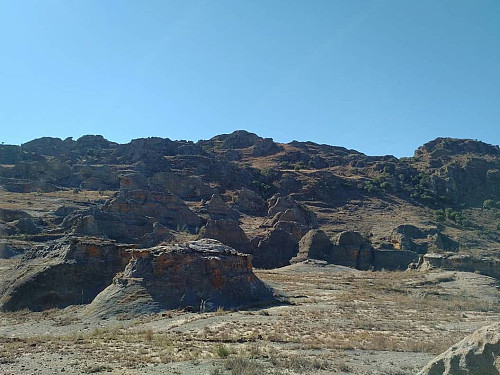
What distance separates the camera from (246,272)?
24.4 m

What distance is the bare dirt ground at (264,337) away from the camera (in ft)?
37.1

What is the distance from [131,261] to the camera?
2289cm

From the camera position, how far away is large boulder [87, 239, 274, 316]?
67.3 ft

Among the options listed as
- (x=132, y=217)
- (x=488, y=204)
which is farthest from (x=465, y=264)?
(x=488, y=204)

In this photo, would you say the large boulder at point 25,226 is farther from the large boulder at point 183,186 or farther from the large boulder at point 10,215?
the large boulder at point 183,186

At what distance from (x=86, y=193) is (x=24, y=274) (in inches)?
2296

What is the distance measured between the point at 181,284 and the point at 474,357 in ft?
52.1

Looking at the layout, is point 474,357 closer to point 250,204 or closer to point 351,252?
point 351,252

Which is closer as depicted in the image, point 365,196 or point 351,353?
point 351,353

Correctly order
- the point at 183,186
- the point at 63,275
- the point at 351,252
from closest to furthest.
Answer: the point at 63,275 → the point at 351,252 → the point at 183,186

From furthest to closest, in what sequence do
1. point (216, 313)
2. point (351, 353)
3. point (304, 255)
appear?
point (304, 255), point (216, 313), point (351, 353)

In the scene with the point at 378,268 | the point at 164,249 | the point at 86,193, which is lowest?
the point at 378,268

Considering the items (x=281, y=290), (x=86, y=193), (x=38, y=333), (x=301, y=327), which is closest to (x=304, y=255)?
(x=281, y=290)

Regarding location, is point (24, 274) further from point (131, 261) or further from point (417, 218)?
point (417, 218)
